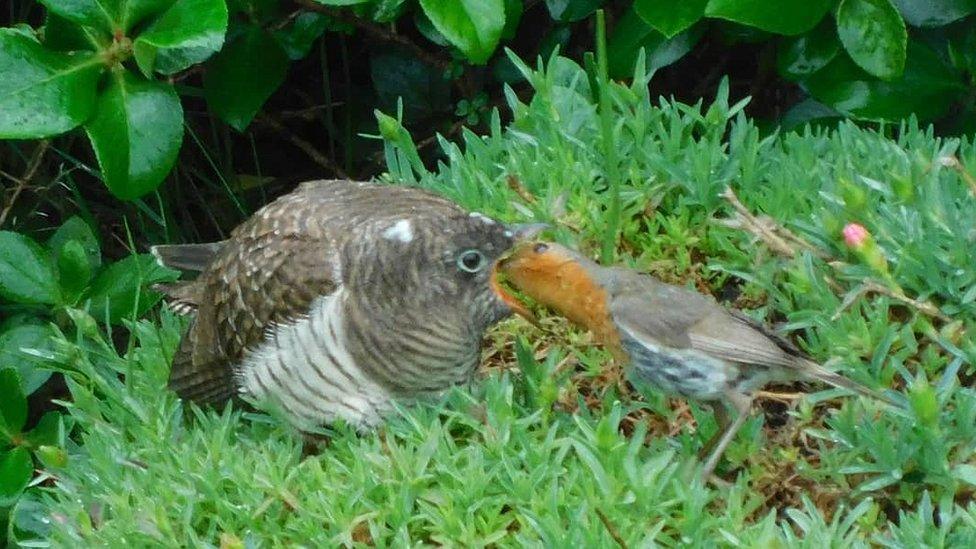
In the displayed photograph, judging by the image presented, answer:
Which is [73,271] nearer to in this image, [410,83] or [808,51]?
[410,83]

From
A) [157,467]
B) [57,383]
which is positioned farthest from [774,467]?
[57,383]

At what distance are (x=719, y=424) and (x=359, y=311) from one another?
0.70 m

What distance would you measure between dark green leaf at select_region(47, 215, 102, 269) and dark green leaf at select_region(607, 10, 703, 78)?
1.57 meters

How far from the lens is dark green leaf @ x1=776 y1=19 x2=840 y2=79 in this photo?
11.5 ft

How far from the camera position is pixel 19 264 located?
12.2 ft

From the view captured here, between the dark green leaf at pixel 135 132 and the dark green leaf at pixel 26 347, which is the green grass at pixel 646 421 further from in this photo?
the dark green leaf at pixel 26 347

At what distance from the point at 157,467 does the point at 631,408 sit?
81 centimetres

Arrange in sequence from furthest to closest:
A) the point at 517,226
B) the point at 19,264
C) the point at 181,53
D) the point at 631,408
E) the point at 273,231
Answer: the point at 19,264
the point at 181,53
the point at 273,231
the point at 517,226
the point at 631,408

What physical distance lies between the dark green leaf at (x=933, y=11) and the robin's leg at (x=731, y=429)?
1.69m

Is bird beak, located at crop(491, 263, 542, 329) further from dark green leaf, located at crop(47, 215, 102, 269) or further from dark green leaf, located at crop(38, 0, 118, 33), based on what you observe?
dark green leaf, located at crop(47, 215, 102, 269)

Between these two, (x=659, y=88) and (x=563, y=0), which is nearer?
(x=563, y=0)

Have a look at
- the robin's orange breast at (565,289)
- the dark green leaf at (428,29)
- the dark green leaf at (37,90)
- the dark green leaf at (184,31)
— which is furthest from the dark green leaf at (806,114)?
the dark green leaf at (37,90)

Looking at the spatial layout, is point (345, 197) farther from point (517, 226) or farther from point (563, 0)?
point (563, 0)

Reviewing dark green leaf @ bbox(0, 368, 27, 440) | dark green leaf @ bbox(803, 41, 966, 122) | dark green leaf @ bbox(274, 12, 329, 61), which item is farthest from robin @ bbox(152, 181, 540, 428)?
dark green leaf @ bbox(274, 12, 329, 61)
